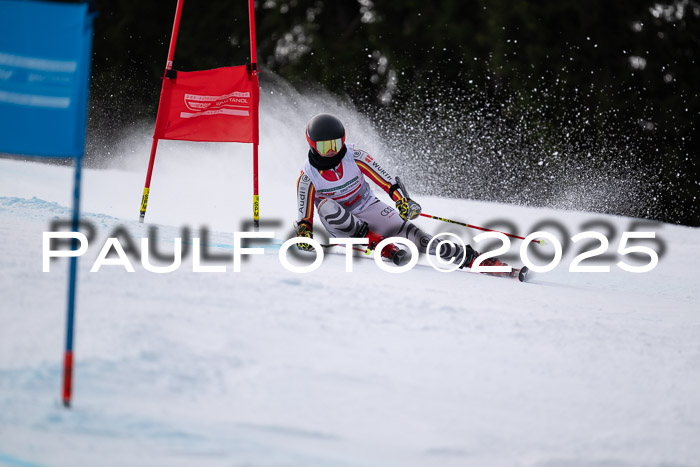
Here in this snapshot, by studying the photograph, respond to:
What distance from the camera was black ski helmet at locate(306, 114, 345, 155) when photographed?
16.3 feet

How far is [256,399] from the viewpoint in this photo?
2514 millimetres

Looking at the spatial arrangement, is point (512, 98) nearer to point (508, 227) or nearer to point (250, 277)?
point (508, 227)

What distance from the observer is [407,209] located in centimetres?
512

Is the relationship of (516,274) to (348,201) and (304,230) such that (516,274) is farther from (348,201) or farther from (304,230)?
(304,230)

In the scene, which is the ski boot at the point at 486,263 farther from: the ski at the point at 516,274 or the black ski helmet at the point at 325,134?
the black ski helmet at the point at 325,134

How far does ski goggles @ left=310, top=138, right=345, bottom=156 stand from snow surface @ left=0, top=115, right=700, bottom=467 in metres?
0.93

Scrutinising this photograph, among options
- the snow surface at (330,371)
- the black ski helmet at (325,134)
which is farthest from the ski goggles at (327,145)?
the snow surface at (330,371)

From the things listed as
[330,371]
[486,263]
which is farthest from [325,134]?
[330,371]

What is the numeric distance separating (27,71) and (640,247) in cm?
654

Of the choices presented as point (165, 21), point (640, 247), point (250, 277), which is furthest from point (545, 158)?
point (250, 277)

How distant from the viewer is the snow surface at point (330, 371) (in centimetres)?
231

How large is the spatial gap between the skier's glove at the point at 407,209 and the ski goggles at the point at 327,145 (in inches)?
22.5

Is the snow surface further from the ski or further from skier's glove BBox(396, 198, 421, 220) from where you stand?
skier's glove BBox(396, 198, 421, 220)

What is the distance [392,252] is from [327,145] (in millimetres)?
824
